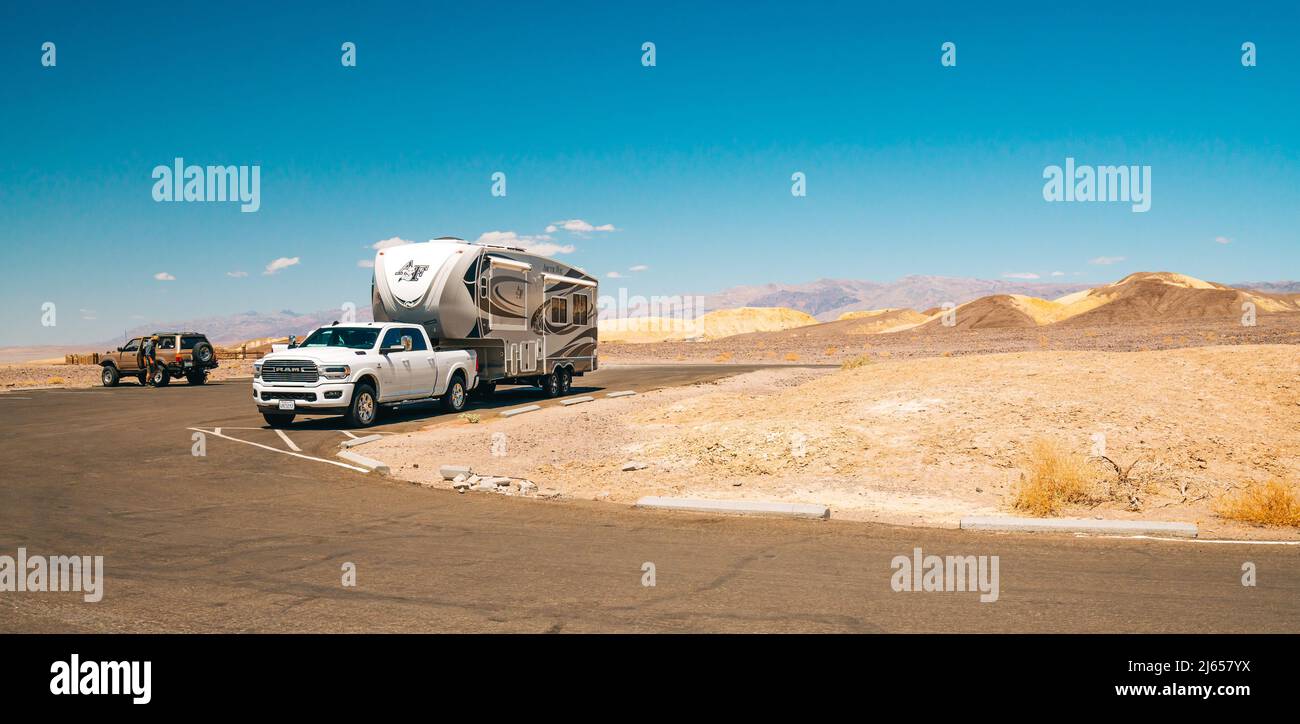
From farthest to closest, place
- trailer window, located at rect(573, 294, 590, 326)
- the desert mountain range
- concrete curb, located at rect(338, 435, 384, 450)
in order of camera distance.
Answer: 1. the desert mountain range
2. trailer window, located at rect(573, 294, 590, 326)
3. concrete curb, located at rect(338, 435, 384, 450)

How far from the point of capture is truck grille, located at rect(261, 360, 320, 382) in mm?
18172

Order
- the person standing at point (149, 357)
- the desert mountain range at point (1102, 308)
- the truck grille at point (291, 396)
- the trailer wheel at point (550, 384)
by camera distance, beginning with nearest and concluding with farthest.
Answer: the truck grille at point (291, 396)
the trailer wheel at point (550, 384)
the person standing at point (149, 357)
the desert mountain range at point (1102, 308)

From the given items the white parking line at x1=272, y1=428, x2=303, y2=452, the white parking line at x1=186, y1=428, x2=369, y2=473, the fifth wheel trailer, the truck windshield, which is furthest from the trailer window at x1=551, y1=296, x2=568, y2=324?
the white parking line at x1=186, y1=428, x2=369, y2=473

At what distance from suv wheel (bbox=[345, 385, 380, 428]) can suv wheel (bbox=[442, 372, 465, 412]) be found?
2.46m

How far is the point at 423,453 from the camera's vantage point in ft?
48.0

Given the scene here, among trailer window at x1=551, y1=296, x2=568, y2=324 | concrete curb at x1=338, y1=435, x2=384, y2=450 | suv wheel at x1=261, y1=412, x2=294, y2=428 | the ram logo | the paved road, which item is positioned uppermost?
the ram logo

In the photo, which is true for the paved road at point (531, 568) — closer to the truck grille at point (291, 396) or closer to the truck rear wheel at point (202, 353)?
the truck grille at point (291, 396)

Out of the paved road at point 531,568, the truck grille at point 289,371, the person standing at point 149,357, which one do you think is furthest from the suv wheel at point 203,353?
the paved road at point 531,568

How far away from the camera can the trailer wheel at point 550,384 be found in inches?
1033

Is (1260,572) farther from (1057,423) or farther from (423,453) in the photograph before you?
(423,453)

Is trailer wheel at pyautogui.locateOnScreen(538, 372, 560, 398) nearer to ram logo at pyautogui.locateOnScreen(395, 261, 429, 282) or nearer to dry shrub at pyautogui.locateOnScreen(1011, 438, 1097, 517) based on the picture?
ram logo at pyautogui.locateOnScreen(395, 261, 429, 282)

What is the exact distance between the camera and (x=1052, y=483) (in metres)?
10.1

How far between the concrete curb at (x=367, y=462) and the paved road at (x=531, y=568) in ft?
2.36

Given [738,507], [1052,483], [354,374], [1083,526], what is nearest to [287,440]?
[354,374]
